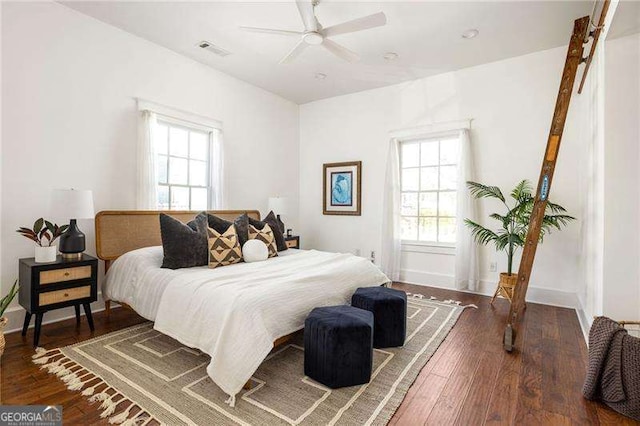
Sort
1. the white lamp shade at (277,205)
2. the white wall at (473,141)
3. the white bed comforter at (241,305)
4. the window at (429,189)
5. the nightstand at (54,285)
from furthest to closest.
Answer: the white lamp shade at (277,205), the window at (429,189), the white wall at (473,141), the nightstand at (54,285), the white bed comforter at (241,305)

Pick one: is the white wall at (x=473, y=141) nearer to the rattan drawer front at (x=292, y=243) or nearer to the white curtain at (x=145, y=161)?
the rattan drawer front at (x=292, y=243)

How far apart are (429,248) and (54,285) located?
4323 mm

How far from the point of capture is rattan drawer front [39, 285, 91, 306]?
259cm

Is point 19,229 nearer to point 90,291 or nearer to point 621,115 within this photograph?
point 90,291

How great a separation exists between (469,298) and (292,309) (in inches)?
109

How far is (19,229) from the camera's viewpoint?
2801 mm

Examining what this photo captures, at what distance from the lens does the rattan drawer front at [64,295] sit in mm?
2588

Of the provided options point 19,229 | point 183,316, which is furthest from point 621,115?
point 19,229

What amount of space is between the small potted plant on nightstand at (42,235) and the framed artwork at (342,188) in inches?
147

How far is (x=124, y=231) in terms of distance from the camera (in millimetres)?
3396

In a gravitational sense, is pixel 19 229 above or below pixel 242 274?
above

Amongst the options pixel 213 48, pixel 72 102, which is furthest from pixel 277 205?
pixel 72 102

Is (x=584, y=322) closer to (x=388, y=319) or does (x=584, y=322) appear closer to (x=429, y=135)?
(x=388, y=319)

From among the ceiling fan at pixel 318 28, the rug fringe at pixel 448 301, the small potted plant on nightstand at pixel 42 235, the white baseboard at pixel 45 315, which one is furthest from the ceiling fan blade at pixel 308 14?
the white baseboard at pixel 45 315
